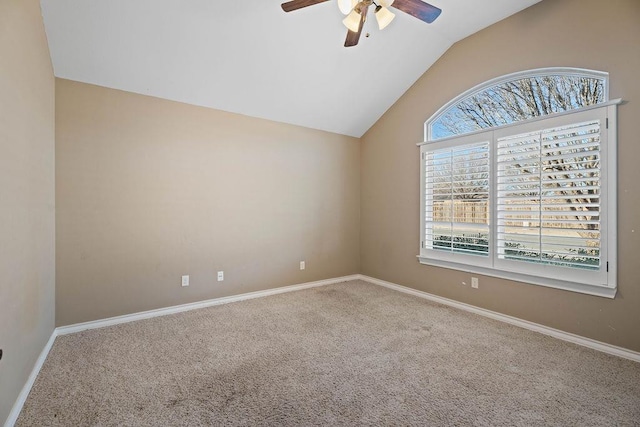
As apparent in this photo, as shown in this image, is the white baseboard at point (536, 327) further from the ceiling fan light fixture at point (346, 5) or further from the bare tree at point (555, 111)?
the ceiling fan light fixture at point (346, 5)

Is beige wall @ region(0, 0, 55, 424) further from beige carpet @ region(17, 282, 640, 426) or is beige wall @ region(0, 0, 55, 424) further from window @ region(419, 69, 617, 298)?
window @ region(419, 69, 617, 298)

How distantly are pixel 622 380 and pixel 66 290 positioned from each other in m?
4.66

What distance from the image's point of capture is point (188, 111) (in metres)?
3.45

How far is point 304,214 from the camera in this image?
14.6 feet

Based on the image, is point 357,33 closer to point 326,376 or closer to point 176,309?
point 326,376

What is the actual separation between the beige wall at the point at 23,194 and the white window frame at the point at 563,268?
3.92 m

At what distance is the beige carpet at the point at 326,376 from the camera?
5.60ft

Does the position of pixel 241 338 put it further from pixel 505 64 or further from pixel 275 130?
pixel 505 64

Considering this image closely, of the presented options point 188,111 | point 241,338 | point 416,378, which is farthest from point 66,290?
point 416,378

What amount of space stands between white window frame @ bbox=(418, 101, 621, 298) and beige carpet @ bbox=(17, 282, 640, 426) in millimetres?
543

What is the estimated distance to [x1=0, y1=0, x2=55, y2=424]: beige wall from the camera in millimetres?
1571

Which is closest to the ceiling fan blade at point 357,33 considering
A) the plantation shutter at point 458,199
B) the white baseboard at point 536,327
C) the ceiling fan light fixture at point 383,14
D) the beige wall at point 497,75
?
the ceiling fan light fixture at point 383,14

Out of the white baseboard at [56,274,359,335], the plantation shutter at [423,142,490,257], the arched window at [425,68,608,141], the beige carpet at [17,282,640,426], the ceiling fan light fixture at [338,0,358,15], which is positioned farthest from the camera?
the plantation shutter at [423,142,490,257]

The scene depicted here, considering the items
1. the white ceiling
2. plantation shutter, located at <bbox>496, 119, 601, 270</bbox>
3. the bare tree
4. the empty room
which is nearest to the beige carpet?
the empty room
